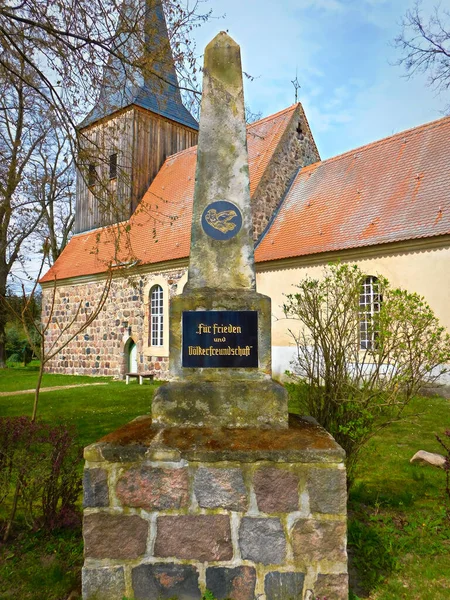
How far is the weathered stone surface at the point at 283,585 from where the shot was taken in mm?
2729

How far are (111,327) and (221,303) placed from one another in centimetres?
1585

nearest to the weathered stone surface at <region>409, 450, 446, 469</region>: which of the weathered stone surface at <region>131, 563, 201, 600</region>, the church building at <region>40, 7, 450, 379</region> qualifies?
the weathered stone surface at <region>131, 563, 201, 600</region>

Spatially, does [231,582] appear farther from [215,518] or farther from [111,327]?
[111,327]

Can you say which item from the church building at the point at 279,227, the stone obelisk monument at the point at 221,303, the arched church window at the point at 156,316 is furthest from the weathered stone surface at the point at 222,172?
the arched church window at the point at 156,316

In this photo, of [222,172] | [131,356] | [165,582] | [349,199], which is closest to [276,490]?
[165,582]

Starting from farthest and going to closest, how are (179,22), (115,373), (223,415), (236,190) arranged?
(115,373) < (179,22) < (236,190) < (223,415)

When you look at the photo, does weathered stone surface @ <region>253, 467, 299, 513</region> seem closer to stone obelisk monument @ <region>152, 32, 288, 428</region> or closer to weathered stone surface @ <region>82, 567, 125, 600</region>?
stone obelisk monument @ <region>152, 32, 288, 428</region>

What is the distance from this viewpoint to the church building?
11.5 m

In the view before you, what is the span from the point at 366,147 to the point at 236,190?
1295 cm

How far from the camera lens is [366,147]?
49.1 ft

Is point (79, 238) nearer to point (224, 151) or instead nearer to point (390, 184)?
point (390, 184)

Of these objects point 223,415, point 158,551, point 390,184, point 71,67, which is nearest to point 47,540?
point 158,551

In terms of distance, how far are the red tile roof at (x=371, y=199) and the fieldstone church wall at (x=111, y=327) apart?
14.0 feet

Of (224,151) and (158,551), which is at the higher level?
(224,151)
